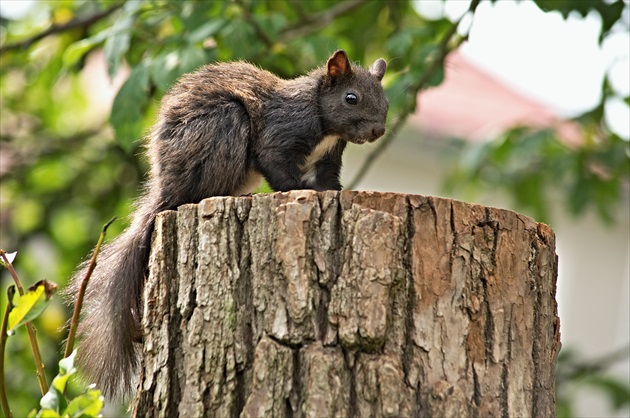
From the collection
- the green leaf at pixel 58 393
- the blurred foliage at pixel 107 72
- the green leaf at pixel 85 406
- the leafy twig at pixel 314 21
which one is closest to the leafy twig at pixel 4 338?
the green leaf at pixel 58 393

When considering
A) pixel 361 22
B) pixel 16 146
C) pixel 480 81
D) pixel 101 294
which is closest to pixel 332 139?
pixel 101 294

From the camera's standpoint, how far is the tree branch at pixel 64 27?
585 cm

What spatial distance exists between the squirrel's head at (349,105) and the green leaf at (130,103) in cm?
89

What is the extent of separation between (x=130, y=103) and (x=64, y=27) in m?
1.57

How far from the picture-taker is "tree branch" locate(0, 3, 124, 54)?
5.85 m

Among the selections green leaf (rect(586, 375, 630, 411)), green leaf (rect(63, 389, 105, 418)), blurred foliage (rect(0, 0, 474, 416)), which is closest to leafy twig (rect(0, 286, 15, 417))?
green leaf (rect(63, 389, 105, 418))

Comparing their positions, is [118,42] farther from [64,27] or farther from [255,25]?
[64,27]

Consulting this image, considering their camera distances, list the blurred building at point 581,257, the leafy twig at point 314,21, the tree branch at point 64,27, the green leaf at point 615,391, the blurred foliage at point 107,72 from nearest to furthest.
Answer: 1. the blurred foliage at point 107,72
2. the leafy twig at point 314,21
3. the tree branch at point 64,27
4. the green leaf at point 615,391
5. the blurred building at point 581,257

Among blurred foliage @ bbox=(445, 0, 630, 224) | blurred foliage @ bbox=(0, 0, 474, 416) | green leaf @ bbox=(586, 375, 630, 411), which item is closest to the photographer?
blurred foliage @ bbox=(0, 0, 474, 416)

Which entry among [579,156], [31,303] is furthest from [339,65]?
[579,156]

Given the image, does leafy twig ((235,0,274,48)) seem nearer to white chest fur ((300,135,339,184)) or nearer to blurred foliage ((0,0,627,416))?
blurred foliage ((0,0,627,416))

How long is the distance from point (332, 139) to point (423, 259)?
60.3 inches

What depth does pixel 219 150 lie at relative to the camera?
3857 millimetres

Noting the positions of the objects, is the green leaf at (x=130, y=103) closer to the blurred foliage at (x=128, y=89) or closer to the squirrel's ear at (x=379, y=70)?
the blurred foliage at (x=128, y=89)
